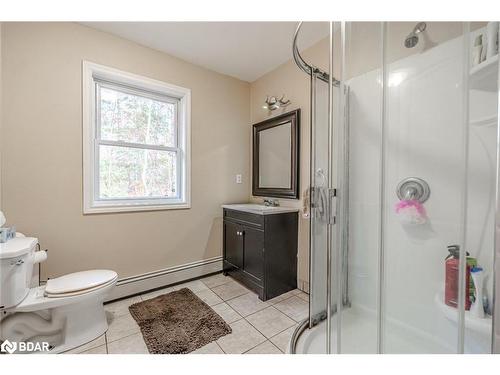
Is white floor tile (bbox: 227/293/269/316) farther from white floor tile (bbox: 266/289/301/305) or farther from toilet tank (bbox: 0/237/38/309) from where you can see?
toilet tank (bbox: 0/237/38/309)

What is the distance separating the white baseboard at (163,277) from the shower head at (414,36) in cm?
251

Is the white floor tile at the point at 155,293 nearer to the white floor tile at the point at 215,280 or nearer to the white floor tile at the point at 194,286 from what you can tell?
the white floor tile at the point at 194,286

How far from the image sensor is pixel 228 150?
2.57 m

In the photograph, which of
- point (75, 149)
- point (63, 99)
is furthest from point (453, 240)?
point (63, 99)

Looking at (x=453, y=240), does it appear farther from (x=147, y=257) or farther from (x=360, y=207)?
(x=147, y=257)

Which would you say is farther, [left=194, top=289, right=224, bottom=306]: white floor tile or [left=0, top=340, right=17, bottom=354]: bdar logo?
[left=194, top=289, right=224, bottom=306]: white floor tile

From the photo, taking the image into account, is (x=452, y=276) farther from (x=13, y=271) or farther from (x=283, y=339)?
(x=13, y=271)

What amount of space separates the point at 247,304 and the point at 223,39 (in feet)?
7.89

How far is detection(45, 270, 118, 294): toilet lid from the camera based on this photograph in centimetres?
130

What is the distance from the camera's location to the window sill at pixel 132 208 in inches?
69.7

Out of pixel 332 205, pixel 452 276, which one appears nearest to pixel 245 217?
pixel 332 205

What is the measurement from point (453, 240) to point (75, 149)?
270 cm

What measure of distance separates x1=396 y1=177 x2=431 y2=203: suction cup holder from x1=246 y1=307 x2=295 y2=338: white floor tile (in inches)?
47.5

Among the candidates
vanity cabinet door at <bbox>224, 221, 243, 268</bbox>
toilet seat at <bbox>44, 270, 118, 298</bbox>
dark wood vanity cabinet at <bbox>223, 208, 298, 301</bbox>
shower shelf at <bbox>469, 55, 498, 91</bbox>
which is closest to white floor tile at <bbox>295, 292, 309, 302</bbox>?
dark wood vanity cabinet at <bbox>223, 208, 298, 301</bbox>
